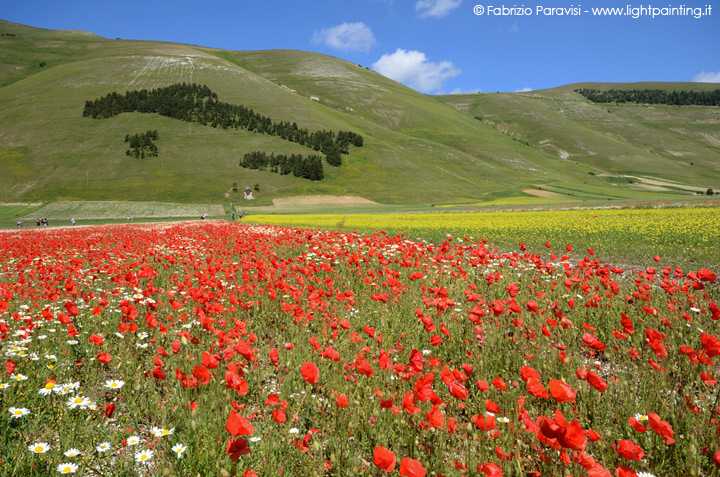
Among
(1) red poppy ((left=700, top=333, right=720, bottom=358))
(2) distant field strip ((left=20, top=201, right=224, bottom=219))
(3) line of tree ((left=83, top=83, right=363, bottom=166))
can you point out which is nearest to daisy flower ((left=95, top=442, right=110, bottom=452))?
(1) red poppy ((left=700, top=333, right=720, bottom=358))

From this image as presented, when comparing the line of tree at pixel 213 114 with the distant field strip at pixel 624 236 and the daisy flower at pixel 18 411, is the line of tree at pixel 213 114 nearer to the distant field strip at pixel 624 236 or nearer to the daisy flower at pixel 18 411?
the distant field strip at pixel 624 236

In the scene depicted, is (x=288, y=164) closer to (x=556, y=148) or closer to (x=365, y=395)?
(x=365, y=395)

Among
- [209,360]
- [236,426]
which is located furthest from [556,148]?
[236,426]

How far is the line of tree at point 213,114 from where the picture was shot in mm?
114312

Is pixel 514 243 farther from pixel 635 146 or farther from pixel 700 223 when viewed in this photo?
pixel 635 146

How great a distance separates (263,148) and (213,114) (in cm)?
2598

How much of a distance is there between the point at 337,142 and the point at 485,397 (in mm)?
118776

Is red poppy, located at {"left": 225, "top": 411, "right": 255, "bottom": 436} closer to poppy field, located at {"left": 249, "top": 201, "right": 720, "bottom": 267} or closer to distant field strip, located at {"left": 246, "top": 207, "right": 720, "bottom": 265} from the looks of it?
poppy field, located at {"left": 249, "top": 201, "right": 720, "bottom": 267}

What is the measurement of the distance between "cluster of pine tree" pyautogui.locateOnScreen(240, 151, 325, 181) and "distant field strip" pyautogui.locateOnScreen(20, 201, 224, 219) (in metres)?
26.9

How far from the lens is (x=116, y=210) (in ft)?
226

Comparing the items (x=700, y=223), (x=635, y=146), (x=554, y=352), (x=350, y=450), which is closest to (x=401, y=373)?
(x=350, y=450)

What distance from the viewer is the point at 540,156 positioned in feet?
525

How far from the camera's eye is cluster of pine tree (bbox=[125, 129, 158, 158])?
320ft

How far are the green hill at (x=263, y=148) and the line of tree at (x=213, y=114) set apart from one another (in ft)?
11.3
